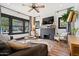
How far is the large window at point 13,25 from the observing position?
2.46 meters

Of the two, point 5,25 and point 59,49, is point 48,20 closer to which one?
point 59,49

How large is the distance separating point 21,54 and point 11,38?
0.43m

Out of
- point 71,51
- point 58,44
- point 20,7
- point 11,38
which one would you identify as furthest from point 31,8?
point 71,51

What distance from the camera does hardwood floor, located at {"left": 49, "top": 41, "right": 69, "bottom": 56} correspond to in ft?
8.19

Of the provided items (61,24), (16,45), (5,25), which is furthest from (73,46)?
(5,25)

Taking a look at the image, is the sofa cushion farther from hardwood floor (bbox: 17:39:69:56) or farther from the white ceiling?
the white ceiling

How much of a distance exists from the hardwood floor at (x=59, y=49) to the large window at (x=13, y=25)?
59cm

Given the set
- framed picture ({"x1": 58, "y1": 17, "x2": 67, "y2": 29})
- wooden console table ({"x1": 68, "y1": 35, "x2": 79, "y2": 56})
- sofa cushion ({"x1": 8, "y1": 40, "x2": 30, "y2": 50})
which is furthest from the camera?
framed picture ({"x1": 58, "y1": 17, "x2": 67, "y2": 29})

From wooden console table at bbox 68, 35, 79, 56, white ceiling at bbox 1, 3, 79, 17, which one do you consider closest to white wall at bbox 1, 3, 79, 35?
white ceiling at bbox 1, 3, 79, 17

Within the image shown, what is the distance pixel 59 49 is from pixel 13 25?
0.95m

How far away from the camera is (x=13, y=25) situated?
2.54 meters

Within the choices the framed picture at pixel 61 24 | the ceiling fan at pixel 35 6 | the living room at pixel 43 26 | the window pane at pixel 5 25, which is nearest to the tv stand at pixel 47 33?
the living room at pixel 43 26

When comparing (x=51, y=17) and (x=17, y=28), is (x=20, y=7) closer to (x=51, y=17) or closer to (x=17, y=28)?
(x=17, y=28)

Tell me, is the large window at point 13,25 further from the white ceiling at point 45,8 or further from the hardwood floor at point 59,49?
A: the hardwood floor at point 59,49
